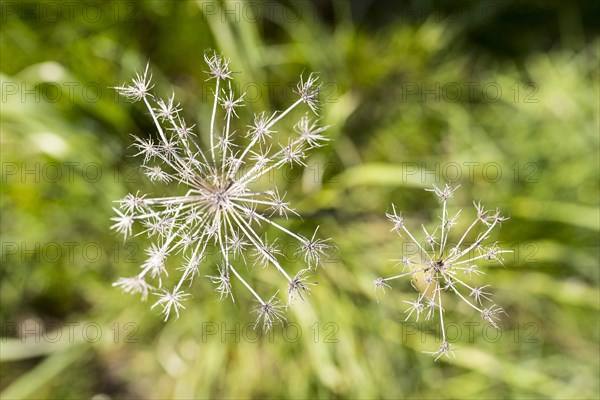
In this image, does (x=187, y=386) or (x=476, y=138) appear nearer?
(x=187, y=386)

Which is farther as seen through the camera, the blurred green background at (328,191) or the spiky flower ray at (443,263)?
the blurred green background at (328,191)

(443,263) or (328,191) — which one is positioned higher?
(328,191)

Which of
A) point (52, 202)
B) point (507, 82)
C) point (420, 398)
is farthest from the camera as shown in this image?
point (507, 82)

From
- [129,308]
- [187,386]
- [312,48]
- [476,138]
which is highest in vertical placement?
[312,48]

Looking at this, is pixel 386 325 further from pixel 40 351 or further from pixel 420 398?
pixel 40 351

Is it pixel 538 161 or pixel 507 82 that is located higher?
pixel 507 82

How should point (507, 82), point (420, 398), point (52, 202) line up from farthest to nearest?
point (507, 82)
point (420, 398)
point (52, 202)

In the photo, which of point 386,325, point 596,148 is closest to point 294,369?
point 386,325

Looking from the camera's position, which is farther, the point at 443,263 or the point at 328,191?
the point at 328,191
